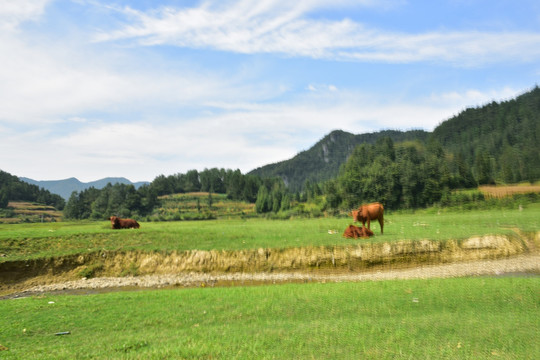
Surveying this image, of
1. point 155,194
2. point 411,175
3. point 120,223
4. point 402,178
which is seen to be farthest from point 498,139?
point 155,194

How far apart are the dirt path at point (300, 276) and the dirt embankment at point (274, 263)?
69mm

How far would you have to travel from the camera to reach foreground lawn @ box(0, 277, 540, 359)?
7.66 metres

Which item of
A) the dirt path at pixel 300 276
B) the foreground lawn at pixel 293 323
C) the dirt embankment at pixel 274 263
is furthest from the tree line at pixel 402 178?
the foreground lawn at pixel 293 323

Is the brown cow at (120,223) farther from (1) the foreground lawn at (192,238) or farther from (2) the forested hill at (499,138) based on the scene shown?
(2) the forested hill at (499,138)

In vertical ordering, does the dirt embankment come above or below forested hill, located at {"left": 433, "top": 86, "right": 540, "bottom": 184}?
below

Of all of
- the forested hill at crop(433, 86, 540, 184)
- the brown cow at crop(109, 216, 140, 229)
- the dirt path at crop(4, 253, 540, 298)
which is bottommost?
the dirt path at crop(4, 253, 540, 298)

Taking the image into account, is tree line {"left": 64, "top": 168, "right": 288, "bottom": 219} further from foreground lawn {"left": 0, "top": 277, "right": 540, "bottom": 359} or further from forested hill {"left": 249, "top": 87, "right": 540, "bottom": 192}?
foreground lawn {"left": 0, "top": 277, "right": 540, "bottom": 359}

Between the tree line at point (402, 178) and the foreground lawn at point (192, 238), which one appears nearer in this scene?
the foreground lawn at point (192, 238)

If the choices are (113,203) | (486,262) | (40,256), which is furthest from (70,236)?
(113,203)

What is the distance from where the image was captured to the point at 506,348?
7.54 meters

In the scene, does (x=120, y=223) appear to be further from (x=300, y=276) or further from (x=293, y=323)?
(x=293, y=323)

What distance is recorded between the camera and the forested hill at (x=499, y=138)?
76.8 meters

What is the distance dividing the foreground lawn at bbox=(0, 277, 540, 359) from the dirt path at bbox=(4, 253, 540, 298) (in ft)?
19.8

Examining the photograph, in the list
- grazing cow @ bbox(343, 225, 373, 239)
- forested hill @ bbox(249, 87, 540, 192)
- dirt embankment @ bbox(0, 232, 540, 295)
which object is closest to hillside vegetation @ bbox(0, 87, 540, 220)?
forested hill @ bbox(249, 87, 540, 192)
